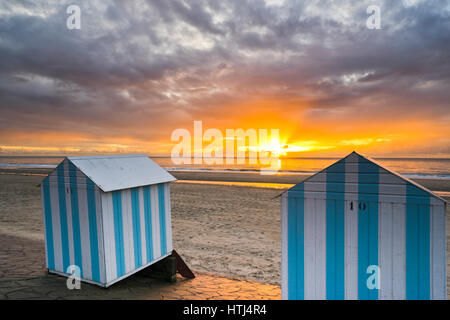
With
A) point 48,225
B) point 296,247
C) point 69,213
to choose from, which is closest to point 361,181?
point 296,247

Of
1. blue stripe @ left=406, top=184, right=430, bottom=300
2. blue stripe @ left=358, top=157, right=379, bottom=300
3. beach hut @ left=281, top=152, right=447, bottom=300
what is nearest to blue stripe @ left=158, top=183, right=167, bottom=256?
beach hut @ left=281, top=152, right=447, bottom=300

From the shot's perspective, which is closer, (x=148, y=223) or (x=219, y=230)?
(x=148, y=223)

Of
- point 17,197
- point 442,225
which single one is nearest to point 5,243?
point 442,225

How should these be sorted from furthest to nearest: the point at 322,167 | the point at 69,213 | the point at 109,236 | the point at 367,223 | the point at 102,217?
the point at 322,167 < the point at 69,213 < the point at 109,236 < the point at 102,217 < the point at 367,223

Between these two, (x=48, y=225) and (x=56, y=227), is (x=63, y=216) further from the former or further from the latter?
(x=48, y=225)

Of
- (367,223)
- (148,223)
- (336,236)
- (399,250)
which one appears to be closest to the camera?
A: (399,250)

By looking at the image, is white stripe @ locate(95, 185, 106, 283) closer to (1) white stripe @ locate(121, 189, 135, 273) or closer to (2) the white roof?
(2) the white roof

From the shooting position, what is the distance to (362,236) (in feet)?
10.2

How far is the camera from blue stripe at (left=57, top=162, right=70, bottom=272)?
4859 millimetres

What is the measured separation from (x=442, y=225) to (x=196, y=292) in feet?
13.8

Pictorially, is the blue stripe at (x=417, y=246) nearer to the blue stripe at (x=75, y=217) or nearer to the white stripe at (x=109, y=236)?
the white stripe at (x=109, y=236)

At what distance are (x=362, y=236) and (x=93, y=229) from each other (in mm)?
4243

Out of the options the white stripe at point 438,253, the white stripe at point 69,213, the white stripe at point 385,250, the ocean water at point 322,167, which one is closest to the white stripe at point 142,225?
the white stripe at point 69,213

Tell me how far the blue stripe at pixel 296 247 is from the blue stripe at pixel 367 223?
2.21 ft
